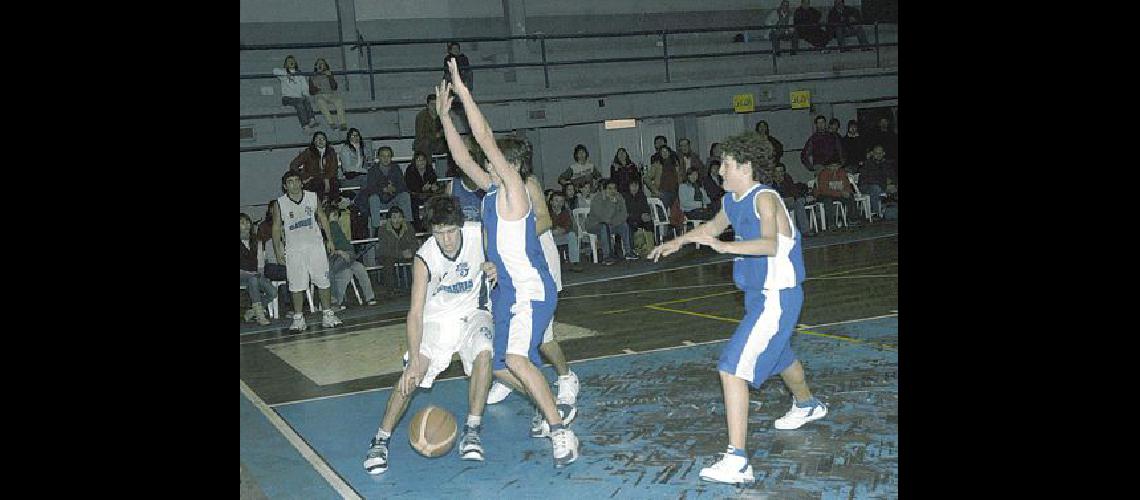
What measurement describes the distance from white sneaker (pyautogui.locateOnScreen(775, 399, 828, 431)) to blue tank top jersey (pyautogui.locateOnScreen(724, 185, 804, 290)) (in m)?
1.04

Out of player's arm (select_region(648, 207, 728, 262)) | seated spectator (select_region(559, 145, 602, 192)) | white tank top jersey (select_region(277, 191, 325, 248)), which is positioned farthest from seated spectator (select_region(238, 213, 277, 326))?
player's arm (select_region(648, 207, 728, 262))

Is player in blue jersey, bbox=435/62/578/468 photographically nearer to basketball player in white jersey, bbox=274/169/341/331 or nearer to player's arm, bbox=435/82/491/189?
player's arm, bbox=435/82/491/189

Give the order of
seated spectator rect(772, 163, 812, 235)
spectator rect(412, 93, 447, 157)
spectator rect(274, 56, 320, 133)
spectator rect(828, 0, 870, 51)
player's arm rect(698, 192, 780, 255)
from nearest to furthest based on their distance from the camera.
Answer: player's arm rect(698, 192, 780, 255) < spectator rect(412, 93, 447, 157) < spectator rect(274, 56, 320, 133) < seated spectator rect(772, 163, 812, 235) < spectator rect(828, 0, 870, 51)

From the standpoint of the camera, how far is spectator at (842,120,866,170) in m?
20.8

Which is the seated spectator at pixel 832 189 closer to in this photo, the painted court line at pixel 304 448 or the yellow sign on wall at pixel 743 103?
the yellow sign on wall at pixel 743 103

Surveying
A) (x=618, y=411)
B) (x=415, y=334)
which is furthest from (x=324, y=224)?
(x=415, y=334)

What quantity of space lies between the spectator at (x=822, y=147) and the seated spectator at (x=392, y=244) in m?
8.35

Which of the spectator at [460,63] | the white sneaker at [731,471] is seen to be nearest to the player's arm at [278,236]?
the spectator at [460,63]

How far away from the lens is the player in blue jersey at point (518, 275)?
5.91 meters

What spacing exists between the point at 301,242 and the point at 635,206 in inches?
261
